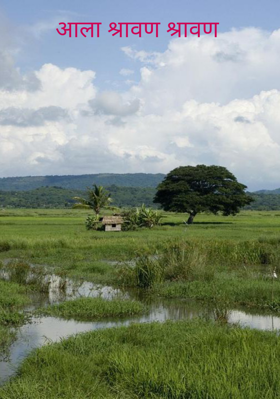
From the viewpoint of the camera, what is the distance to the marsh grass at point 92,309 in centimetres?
1319

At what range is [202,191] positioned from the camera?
55000mm

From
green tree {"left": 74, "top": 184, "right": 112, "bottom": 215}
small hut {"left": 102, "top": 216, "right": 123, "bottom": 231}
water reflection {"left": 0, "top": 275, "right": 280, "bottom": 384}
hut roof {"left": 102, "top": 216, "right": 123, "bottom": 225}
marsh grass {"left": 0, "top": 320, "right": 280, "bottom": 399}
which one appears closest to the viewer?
marsh grass {"left": 0, "top": 320, "right": 280, "bottom": 399}

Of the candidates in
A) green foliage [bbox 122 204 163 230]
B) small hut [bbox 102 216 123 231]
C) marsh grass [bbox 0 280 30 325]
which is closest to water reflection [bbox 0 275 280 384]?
marsh grass [bbox 0 280 30 325]

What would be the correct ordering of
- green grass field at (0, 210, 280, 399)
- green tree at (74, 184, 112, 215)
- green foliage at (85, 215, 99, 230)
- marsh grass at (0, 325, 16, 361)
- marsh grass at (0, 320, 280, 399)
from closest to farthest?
marsh grass at (0, 320, 280, 399), green grass field at (0, 210, 280, 399), marsh grass at (0, 325, 16, 361), green foliage at (85, 215, 99, 230), green tree at (74, 184, 112, 215)

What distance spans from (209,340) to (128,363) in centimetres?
211

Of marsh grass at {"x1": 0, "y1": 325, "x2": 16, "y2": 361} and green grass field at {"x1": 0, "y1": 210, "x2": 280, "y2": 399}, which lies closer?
green grass field at {"x1": 0, "y1": 210, "x2": 280, "y2": 399}

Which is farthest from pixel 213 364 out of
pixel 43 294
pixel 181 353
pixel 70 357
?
pixel 43 294

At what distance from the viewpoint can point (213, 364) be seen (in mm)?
8109

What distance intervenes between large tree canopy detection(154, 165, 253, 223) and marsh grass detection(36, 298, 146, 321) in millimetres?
38274

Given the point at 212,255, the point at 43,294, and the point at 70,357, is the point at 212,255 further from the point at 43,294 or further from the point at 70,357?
the point at 70,357

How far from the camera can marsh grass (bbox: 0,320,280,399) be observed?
7219mm

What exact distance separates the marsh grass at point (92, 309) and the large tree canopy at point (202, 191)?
38274mm

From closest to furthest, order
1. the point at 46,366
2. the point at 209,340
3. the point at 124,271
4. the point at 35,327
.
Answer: the point at 46,366, the point at 209,340, the point at 35,327, the point at 124,271

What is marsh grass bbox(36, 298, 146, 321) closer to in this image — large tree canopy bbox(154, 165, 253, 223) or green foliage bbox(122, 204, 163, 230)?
green foliage bbox(122, 204, 163, 230)
